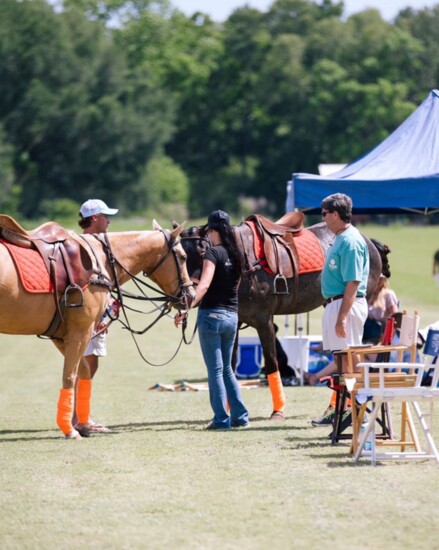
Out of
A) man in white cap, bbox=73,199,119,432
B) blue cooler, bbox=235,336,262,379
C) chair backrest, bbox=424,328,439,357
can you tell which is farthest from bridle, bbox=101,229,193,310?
blue cooler, bbox=235,336,262,379

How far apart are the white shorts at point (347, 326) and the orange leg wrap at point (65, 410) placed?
238 cm

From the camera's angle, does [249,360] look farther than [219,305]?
Yes

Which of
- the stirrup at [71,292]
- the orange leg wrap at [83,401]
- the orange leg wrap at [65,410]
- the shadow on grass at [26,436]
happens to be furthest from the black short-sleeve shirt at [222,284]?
the shadow on grass at [26,436]

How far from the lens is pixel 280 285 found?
41.1ft

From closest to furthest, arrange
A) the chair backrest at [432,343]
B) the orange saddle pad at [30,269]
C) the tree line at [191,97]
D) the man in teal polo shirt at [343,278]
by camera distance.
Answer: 1. the chair backrest at [432,343]
2. the man in teal polo shirt at [343,278]
3. the orange saddle pad at [30,269]
4. the tree line at [191,97]

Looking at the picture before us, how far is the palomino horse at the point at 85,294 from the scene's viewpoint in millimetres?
10430

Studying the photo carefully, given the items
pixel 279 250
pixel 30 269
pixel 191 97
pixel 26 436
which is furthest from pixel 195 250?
pixel 191 97

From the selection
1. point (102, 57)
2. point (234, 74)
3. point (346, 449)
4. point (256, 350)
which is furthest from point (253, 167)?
point (346, 449)

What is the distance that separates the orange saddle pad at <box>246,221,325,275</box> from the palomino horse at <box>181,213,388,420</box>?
37 millimetres

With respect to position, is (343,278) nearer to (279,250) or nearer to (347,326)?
(347,326)

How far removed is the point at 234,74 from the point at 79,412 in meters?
88.7

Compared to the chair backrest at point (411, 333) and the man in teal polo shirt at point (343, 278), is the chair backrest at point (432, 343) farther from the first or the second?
the man in teal polo shirt at point (343, 278)

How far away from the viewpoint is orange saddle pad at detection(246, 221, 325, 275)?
12570 millimetres

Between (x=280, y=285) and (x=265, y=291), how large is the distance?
21 centimetres
